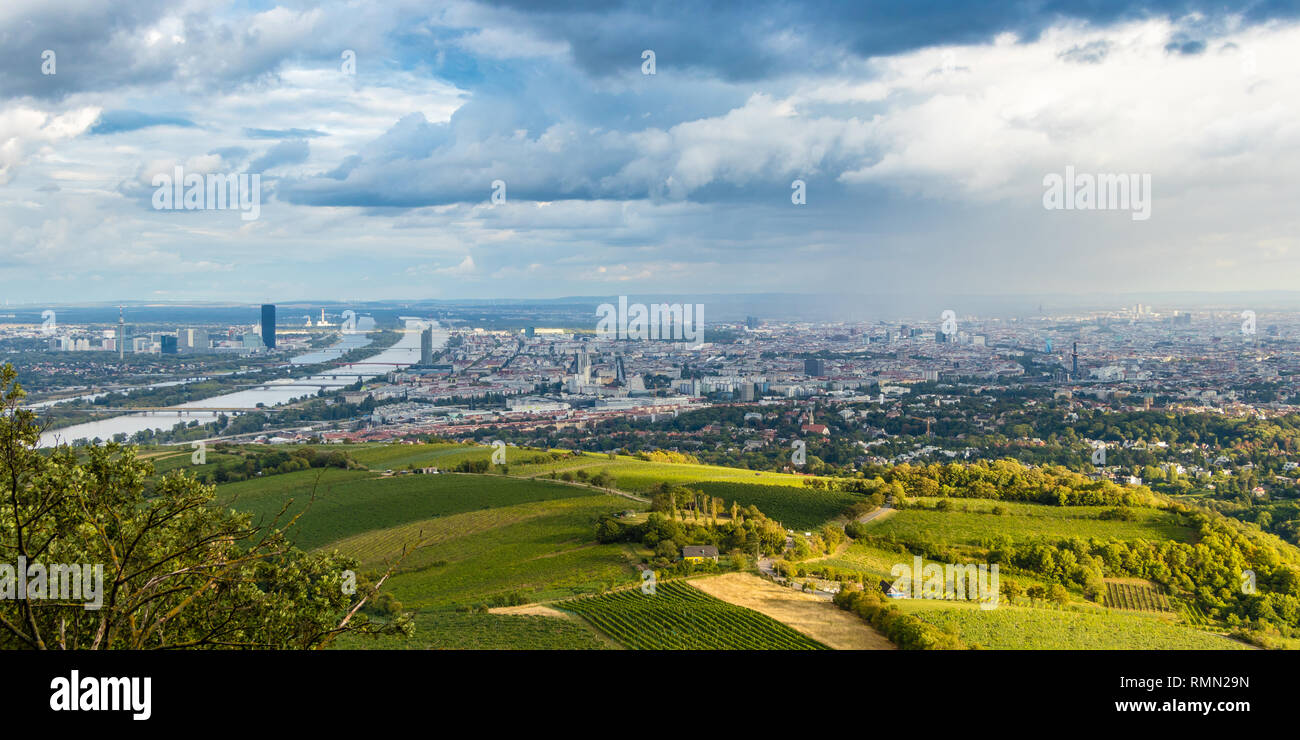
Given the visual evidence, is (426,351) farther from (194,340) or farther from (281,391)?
(194,340)

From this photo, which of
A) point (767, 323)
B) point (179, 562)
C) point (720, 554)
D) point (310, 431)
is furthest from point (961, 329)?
point (179, 562)

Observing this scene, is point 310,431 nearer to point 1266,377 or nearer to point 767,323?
point 1266,377

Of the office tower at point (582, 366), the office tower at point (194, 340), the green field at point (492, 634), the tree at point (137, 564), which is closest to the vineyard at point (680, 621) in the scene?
the green field at point (492, 634)

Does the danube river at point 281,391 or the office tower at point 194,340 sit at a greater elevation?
the office tower at point 194,340

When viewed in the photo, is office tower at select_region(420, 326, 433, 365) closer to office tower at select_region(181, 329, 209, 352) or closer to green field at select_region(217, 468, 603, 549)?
office tower at select_region(181, 329, 209, 352)

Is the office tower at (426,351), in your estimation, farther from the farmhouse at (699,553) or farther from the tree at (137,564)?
the tree at (137,564)

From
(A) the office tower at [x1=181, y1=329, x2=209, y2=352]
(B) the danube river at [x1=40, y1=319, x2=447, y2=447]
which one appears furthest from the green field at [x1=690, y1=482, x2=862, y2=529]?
(A) the office tower at [x1=181, y1=329, x2=209, y2=352]
